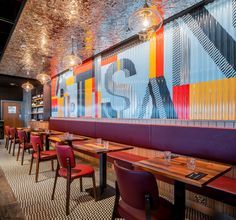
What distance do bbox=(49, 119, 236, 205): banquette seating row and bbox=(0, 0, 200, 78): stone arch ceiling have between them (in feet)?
6.35

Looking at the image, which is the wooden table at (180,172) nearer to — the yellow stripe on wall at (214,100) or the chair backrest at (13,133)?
the yellow stripe on wall at (214,100)

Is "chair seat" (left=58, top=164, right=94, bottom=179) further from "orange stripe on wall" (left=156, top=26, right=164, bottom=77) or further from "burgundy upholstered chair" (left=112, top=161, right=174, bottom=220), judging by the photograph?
"orange stripe on wall" (left=156, top=26, right=164, bottom=77)

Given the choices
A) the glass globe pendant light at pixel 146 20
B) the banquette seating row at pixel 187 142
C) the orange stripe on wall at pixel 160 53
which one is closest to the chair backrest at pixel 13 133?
the banquette seating row at pixel 187 142

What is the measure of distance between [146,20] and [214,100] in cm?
149

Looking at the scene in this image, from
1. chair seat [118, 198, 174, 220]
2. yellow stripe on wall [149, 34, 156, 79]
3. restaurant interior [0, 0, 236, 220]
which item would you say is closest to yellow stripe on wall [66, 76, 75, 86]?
restaurant interior [0, 0, 236, 220]

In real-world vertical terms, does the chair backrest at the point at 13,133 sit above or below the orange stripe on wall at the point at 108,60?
below

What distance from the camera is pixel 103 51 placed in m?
4.81

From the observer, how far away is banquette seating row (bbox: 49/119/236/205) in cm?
203

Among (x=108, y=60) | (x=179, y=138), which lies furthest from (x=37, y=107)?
(x=179, y=138)

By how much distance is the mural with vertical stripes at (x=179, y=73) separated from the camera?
2.50 m

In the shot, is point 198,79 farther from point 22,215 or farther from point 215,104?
point 22,215

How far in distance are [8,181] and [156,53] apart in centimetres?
379

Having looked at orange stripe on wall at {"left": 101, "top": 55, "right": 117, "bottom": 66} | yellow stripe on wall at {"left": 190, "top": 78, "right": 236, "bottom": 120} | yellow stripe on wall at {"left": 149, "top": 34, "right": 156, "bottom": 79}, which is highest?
orange stripe on wall at {"left": 101, "top": 55, "right": 117, "bottom": 66}

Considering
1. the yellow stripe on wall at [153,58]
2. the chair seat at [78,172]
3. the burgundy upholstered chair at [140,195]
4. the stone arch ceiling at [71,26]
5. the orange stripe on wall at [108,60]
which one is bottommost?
the chair seat at [78,172]
